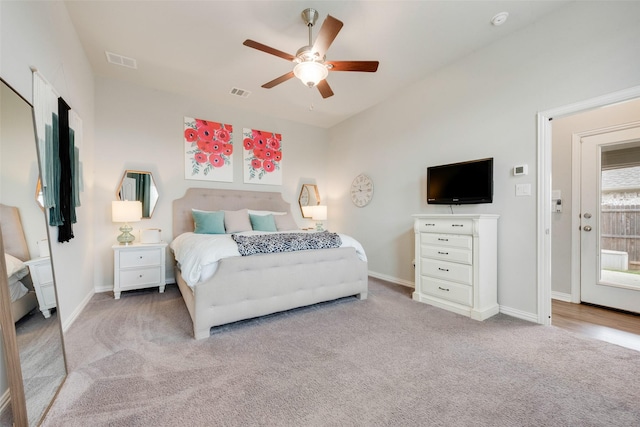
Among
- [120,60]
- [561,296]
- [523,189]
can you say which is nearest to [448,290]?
[523,189]

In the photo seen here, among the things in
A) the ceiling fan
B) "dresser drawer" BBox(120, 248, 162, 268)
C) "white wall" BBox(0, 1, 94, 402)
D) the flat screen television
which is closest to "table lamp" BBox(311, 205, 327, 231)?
the flat screen television

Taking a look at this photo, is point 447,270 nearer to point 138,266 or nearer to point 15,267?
point 15,267

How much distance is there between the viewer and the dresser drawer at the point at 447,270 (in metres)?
2.65

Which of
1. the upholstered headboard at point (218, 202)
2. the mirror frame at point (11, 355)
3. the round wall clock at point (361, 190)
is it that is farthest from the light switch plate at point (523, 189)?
the mirror frame at point (11, 355)

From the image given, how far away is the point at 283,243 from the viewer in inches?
105

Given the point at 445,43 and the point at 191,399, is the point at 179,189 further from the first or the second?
the point at 445,43

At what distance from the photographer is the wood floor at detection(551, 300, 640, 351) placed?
218cm

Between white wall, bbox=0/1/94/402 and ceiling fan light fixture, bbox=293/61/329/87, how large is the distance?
5.83 ft

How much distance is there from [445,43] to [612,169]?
7.73 feet

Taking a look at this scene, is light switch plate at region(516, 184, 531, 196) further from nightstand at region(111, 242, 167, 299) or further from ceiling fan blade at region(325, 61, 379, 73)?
nightstand at region(111, 242, 167, 299)

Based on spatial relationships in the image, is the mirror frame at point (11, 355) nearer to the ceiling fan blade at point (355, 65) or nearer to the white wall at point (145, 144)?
the ceiling fan blade at point (355, 65)

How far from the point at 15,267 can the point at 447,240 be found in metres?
3.29

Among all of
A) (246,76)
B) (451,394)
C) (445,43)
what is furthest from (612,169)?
(246,76)

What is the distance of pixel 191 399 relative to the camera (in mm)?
1455
